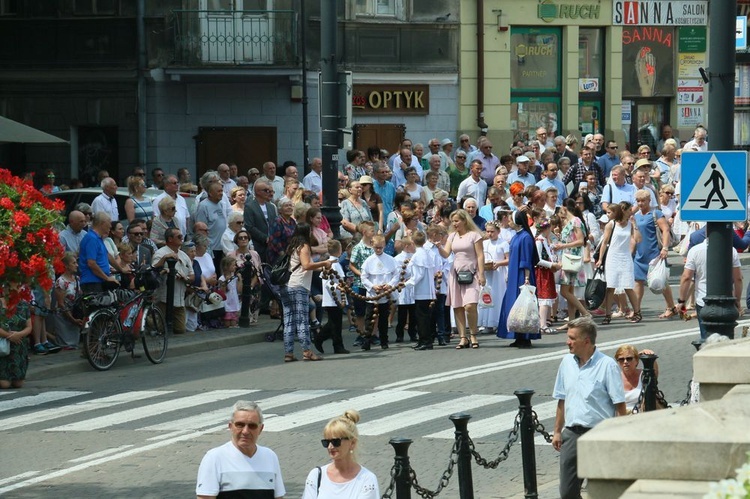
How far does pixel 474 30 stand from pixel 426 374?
1866 cm

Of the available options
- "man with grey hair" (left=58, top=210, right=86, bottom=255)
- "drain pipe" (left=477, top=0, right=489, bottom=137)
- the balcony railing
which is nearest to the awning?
"man with grey hair" (left=58, top=210, right=86, bottom=255)

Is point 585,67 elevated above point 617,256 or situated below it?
above

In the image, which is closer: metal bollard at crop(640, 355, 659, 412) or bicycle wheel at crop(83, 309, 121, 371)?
metal bollard at crop(640, 355, 659, 412)

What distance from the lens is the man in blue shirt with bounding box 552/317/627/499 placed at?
10305 mm

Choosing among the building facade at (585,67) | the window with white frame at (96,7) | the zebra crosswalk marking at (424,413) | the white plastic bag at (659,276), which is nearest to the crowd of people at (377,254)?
the white plastic bag at (659,276)

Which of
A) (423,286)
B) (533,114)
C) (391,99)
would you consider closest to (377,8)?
(391,99)

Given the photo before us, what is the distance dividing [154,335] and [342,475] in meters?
10.0

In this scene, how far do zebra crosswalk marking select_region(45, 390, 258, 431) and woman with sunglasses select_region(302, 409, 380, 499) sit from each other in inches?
238

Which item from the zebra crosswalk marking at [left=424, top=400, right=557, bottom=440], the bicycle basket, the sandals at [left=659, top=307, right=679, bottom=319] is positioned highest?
the bicycle basket

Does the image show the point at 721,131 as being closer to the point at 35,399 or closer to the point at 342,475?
the point at 342,475

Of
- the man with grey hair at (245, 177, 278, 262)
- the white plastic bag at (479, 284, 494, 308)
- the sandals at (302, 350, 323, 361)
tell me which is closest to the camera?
the sandals at (302, 350, 323, 361)

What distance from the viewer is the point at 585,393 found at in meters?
10.4

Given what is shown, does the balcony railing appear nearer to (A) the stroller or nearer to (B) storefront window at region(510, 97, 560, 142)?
(B) storefront window at region(510, 97, 560, 142)

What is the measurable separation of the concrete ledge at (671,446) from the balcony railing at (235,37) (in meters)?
25.5
